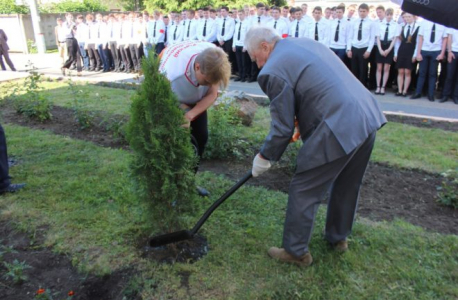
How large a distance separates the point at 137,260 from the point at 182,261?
35 cm

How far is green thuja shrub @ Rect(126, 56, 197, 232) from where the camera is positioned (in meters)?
2.66

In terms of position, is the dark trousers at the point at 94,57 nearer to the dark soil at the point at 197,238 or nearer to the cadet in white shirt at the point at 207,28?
the cadet in white shirt at the point at 207,28

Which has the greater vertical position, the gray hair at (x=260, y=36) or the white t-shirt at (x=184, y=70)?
the gray hair at (x=260, y=36)

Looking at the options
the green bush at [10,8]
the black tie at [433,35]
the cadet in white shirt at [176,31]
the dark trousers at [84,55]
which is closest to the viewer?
the black tie at [433,35]

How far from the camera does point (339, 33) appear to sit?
986 centimetres

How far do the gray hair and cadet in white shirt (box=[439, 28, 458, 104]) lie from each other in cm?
718

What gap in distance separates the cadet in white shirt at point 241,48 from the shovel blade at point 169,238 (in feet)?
30.2

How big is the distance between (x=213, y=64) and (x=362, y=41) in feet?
24.7

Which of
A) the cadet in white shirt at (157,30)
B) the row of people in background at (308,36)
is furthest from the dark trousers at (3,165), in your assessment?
the cadet in white shirt at (157,30)

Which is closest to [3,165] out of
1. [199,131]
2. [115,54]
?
[199,131]

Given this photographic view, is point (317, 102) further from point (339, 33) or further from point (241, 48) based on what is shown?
point (241, 48)

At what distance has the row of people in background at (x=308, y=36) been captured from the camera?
8.70 m

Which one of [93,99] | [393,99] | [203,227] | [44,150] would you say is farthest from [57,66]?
[203,227]

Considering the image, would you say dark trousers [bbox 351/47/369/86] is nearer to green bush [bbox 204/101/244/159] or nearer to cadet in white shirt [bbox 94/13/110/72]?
green bush [bbox 204/101/244/159]
